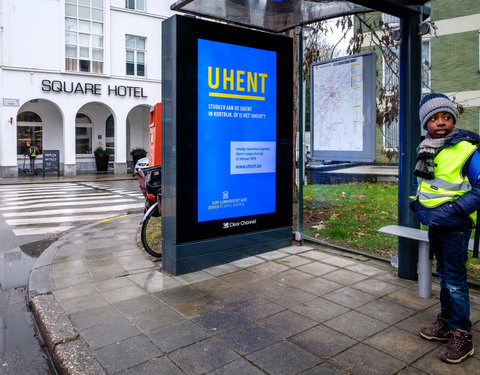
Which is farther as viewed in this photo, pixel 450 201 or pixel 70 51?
pixel 70 51

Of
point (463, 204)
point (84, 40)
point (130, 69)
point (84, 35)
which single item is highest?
point (84, 35)

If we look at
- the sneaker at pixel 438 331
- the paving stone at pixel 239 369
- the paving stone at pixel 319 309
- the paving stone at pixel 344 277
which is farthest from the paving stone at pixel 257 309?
the sneaker at pixel 438 331

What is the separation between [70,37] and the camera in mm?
24172

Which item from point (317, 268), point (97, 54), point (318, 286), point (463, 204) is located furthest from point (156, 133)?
point (97, 54)

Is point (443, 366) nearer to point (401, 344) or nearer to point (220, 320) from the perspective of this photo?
point (401, 344)

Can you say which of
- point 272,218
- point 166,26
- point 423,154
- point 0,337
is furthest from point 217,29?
point 0,337

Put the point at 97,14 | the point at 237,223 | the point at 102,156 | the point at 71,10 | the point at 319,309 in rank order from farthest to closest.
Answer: the point at 102,156 < the point at 97,14 < the point at 71,10 < the point at 237,223 < the point at 319,309

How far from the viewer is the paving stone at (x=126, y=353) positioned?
309 cm

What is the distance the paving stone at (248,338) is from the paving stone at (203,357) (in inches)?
3.1

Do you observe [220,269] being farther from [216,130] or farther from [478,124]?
[478,124]

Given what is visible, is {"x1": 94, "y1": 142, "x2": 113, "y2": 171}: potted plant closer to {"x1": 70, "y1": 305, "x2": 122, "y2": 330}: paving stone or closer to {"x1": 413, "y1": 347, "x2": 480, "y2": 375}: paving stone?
{"x1": 70, "y1": 305, "x2": 122, "y2": 330}: paving stone

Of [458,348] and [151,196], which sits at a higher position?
[151,196]

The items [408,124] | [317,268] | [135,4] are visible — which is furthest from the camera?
[135,4]

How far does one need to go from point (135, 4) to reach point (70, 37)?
454 centimetres
